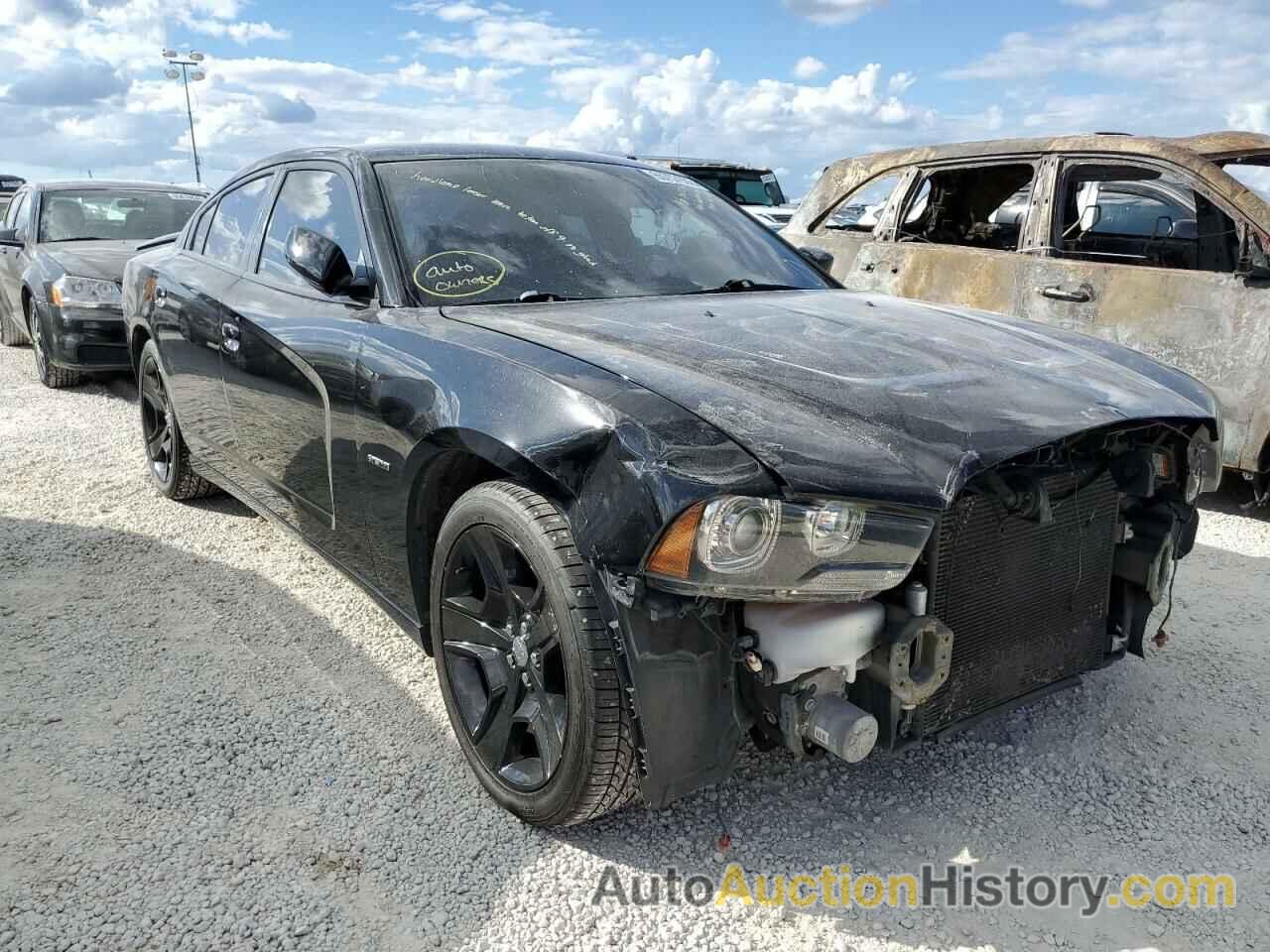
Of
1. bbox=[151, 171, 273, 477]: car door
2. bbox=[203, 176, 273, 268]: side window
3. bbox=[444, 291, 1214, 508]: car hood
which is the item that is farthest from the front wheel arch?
bbox=[203, 176, 273, 268]: side window

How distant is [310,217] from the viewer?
3250mm

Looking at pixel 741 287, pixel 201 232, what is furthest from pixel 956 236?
pixel 201 232

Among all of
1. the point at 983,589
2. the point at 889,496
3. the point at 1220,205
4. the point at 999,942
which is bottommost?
the point at 999,942

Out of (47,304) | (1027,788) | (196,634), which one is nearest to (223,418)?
(196,634)

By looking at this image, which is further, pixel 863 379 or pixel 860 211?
pixel 860 211

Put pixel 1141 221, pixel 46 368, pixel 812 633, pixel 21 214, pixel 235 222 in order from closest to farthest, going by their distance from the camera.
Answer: pixel 812 633
pixel 235 222
pixel 1141 221
pixel 46 368
pixel 21 214

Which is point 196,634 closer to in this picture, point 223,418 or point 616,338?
point 223,418

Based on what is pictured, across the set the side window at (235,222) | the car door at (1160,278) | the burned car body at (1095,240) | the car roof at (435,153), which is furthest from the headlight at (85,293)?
the car door at (1160,278)

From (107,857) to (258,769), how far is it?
0.41 meters

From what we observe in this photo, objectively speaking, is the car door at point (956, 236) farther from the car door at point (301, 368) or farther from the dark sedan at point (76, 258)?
the dark sedan at point (76, 258)

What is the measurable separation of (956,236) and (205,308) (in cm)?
437

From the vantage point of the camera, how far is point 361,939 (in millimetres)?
1982

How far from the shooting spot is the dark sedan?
6.81 metres

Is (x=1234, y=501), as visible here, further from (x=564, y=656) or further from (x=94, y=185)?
(x=94, y=185)
